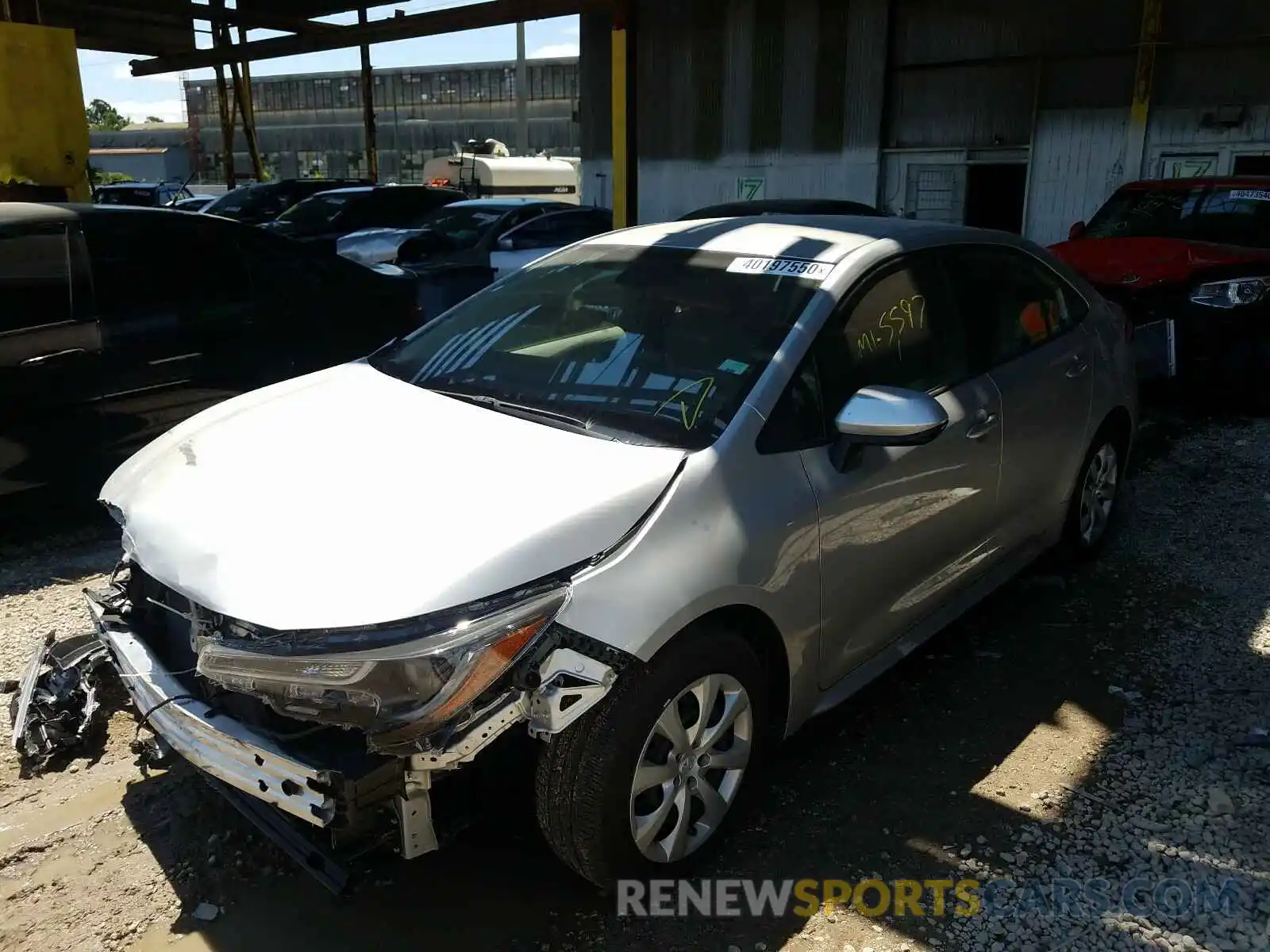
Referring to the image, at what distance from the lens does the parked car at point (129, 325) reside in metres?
4.61

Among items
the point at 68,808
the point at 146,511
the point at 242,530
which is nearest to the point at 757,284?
the point at 242,530

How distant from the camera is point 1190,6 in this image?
452 inches

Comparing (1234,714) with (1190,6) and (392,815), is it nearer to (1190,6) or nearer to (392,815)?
(392,815)

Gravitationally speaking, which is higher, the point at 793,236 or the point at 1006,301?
the point at 793,236

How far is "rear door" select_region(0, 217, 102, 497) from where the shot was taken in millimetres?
4543

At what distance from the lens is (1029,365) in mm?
3805

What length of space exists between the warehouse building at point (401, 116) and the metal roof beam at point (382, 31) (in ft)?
66.7

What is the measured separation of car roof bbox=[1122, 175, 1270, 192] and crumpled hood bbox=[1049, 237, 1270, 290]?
0.89 m

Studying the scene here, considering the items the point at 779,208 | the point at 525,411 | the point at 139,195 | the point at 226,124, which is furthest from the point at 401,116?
the point at 525,411

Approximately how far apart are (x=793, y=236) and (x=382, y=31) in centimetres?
1288

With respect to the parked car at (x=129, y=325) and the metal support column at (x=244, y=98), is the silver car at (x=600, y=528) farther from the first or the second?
the metal support column at (x=244, y=98)

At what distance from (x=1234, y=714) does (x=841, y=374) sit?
6.18 feet

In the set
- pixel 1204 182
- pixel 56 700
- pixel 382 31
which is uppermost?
pixel 382 31

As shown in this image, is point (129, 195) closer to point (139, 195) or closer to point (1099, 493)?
point (139, 195)
